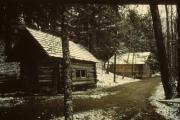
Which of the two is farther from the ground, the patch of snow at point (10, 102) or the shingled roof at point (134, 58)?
the shingled roof at point (134, 58)

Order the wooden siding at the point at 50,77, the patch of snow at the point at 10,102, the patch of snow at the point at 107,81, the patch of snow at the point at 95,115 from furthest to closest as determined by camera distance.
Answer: the patch of snow at the point at 107,81, the wooden siding at the point at 50,77, the patch of snow at the point at 10,102, the patch of snow at the point at 95,115

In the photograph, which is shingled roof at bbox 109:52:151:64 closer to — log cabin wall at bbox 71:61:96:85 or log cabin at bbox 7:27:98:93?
log cabin wall at bbox 71:61:96:85

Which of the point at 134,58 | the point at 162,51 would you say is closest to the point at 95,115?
the point at 162,51

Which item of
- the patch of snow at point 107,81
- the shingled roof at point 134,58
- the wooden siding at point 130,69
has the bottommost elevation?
the patch of snow at point 107,81

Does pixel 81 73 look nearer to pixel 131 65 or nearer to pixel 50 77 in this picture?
pixel 50 77

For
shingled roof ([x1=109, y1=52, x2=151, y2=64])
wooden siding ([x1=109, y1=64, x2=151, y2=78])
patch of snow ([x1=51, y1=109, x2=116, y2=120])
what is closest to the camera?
patch of snow ([x1=51, y1=109, x2=116, y2=120])

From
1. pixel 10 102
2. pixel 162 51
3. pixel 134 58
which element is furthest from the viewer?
pixel 134 58

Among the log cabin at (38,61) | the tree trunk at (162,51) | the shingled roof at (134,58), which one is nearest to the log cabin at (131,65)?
the shingled roof at (134,58)

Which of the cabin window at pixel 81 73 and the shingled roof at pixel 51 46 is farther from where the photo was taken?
the cabin window at pixel 81 73

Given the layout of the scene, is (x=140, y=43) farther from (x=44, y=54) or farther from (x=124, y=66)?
(x=44, y=54)

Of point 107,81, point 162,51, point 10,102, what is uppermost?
point 162,51

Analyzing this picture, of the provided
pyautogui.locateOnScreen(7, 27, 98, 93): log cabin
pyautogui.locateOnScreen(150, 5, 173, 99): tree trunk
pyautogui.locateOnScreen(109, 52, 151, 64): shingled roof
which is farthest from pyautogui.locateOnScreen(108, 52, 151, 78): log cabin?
pyautogui.locateOnScreen(150, 5, 173, 99): tree trunk

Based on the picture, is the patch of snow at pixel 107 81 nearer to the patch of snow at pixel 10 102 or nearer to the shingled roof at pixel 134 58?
the shingled roof at pixel 134 58

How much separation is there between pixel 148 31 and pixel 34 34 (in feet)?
197
